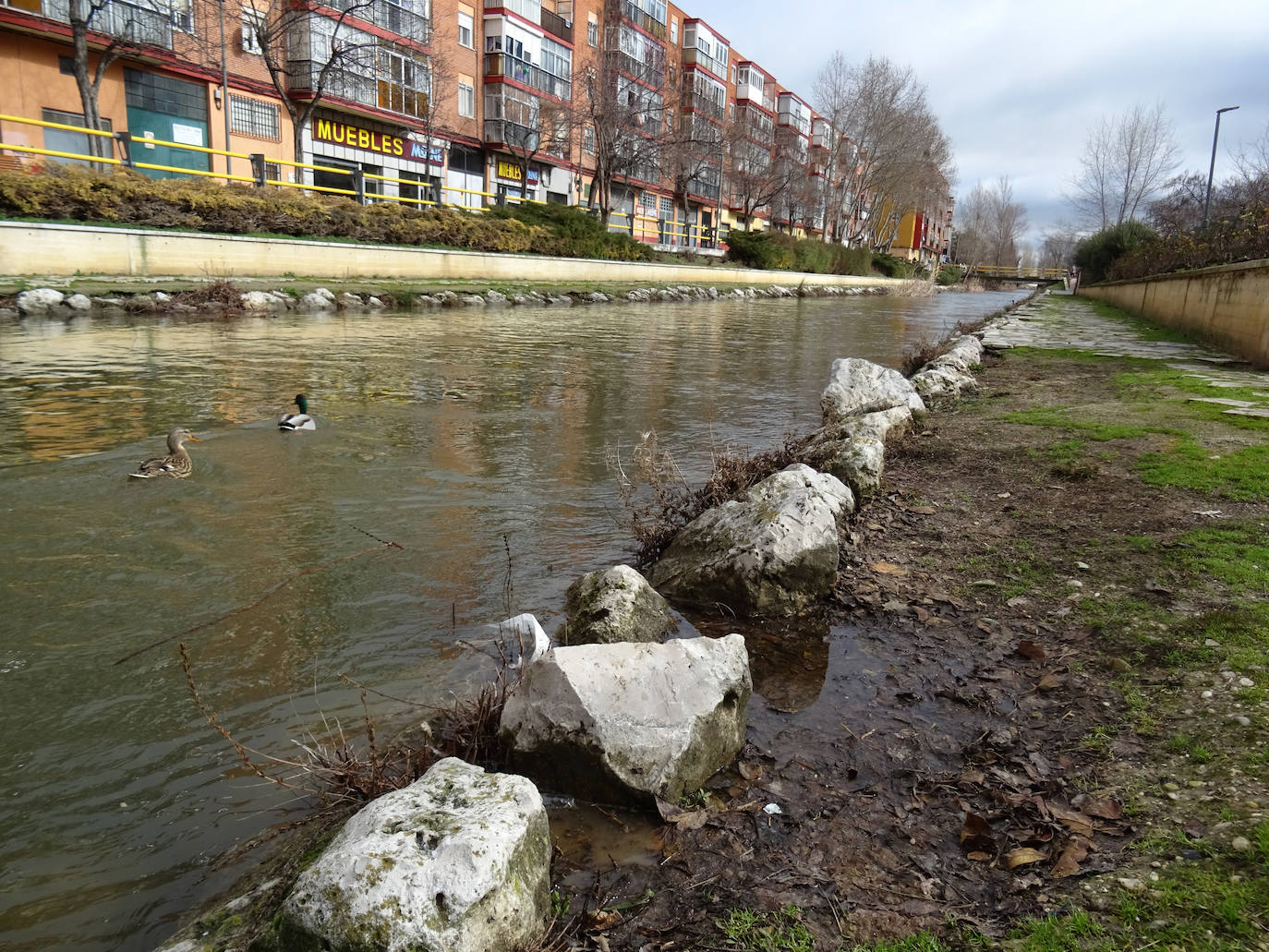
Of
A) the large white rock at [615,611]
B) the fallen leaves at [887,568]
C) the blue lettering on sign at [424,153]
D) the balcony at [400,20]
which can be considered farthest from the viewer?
the blue lettering on sign at [424,153]

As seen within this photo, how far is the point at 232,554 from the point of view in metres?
5.02

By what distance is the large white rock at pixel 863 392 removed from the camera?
322 inches

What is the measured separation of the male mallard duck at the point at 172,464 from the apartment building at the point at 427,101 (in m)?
16.0

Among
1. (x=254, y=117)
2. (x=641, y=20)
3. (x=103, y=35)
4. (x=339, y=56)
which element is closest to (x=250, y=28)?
(x=254, y=117)

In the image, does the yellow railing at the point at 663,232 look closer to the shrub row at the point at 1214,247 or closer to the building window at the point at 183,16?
the building window at the point at 183,16

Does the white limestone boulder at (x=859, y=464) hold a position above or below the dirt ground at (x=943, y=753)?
above

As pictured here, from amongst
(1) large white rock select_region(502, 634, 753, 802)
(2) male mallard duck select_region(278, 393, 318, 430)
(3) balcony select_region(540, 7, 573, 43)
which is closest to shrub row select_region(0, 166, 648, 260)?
(2) male mallard duck select_region(278, 393, 318, 430)

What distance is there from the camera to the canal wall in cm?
1148

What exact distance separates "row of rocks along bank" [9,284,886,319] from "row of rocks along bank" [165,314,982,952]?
1460 cm

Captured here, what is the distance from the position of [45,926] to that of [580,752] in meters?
1.63

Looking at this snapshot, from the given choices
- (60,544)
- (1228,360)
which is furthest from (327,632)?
(1228,360)

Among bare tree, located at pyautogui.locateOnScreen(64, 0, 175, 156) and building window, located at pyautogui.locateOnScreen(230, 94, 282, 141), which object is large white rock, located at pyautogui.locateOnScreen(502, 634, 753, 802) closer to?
bare tree, located at pyautogui.locateOnScreen(64, 0, 175, 156)

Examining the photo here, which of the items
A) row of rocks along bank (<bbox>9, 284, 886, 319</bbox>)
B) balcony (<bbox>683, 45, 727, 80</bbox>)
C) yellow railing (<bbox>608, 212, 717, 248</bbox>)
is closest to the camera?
row of rocks along bank (<bbox>9, 284, 886, 319</bbox>)

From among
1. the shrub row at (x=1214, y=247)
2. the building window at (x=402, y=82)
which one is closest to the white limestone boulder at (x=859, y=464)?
the shrub row at (x=1214, y=247)
